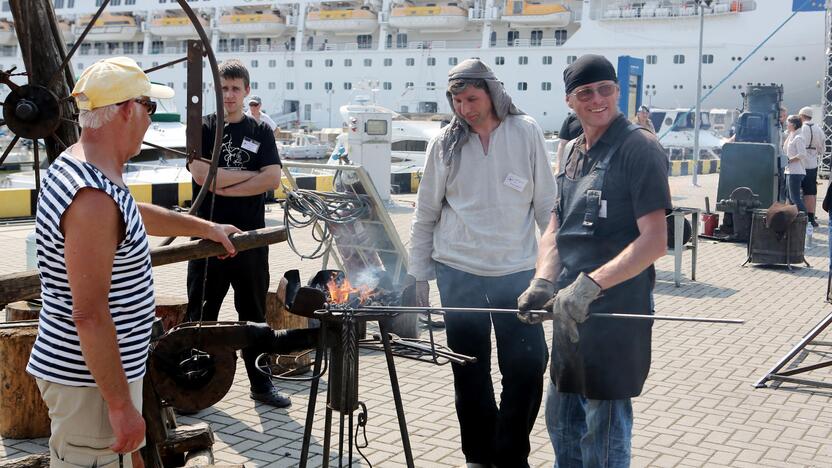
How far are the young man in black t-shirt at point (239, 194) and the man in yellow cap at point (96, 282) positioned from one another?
7.39 ft

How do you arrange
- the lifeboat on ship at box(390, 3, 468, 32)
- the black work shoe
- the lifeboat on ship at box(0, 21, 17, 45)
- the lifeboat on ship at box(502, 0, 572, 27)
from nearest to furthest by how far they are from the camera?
1. the black work shoe
2. the lifeboat on ship at box(502, 0, 572, 27)
3. the lifeboat on ship at box(390, 3, 468, 32)
4. the lifeboat on ship at box(0, 21, 17, 45)

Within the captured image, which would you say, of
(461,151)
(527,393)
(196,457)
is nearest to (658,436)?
(527,393)

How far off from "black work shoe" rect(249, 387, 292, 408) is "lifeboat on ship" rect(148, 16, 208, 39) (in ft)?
197

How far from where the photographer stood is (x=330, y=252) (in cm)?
706

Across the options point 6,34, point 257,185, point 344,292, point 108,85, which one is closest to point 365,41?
point 6,34

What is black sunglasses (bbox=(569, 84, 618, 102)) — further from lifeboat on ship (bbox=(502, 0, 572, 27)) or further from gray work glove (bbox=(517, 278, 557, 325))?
lifeboat on ship (bbox=(502, 0, 572, 27))

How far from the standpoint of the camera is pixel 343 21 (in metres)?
55.3

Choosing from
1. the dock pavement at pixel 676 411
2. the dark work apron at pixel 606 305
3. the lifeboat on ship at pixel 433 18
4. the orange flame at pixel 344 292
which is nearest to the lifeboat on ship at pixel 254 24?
the lifeboat on ship at pixel 433 18

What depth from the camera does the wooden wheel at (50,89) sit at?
3.55 m

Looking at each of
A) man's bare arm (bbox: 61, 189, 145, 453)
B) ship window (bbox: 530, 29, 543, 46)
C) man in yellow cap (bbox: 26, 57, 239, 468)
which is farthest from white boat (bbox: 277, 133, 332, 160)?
man's bare arm (bbox: 61, 189, 145, 453)

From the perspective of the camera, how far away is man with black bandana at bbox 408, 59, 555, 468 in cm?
386

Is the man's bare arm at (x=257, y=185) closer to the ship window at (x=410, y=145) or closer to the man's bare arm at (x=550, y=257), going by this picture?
the man's bare arm at (x=550, y=257)

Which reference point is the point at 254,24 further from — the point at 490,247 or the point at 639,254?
the point at 639,254

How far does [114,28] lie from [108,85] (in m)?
67.9
